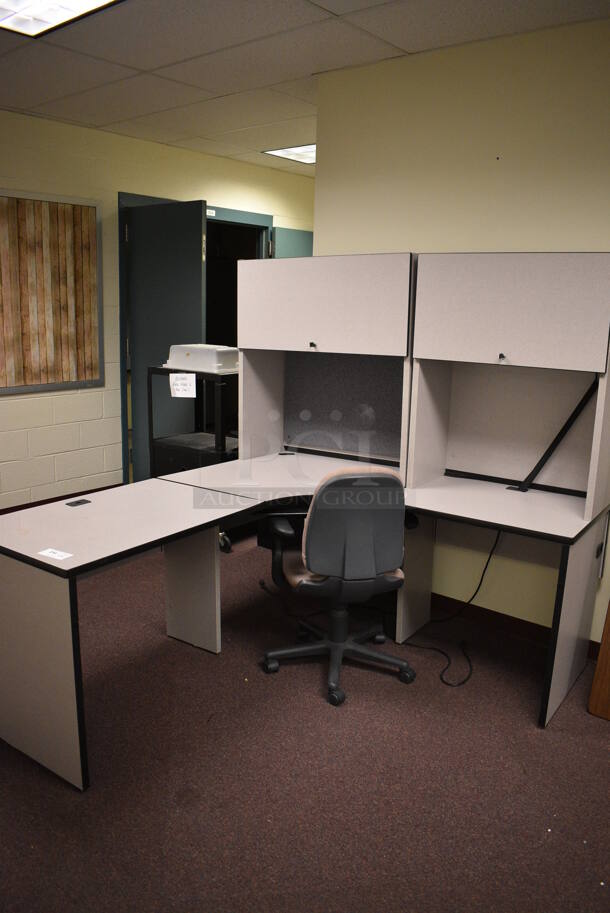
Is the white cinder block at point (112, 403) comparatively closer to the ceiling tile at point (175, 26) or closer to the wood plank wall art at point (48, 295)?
the wood plank wall art at point (48, 295)

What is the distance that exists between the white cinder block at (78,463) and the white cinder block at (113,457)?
0.03 metres

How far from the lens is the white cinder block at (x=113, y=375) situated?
412cm

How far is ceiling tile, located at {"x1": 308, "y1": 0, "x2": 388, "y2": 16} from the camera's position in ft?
6.91

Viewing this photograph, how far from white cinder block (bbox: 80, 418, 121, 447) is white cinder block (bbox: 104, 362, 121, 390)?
20 centimetres

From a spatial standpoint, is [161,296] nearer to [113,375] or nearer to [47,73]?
[113,375]

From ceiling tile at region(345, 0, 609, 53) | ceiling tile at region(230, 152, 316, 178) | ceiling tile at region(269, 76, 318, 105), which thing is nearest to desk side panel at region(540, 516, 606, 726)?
ceiling tile at region(345, 0, 609, 53)

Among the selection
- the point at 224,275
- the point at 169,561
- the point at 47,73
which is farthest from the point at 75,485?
the point at 47,73

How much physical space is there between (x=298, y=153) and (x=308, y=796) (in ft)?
12.5

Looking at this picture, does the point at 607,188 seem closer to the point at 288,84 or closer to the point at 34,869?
the point at 288,84

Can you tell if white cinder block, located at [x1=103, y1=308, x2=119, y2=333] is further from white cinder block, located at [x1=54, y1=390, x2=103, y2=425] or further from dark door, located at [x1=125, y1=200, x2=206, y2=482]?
white cinder block, located at [x1=54, y1=390, x2=103, y2=425]

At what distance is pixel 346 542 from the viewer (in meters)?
2.09

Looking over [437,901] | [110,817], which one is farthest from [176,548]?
[437,901]

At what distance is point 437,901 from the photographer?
1.48 m

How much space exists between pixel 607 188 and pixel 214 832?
220 cm
